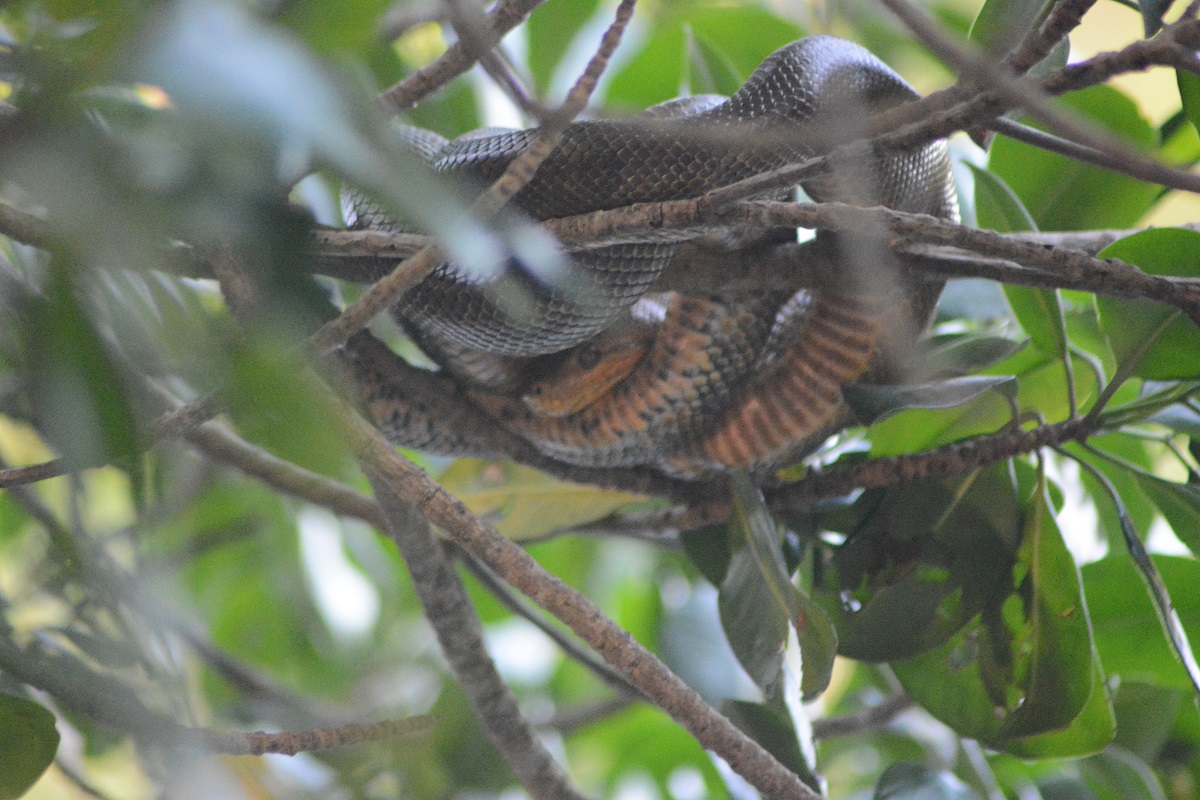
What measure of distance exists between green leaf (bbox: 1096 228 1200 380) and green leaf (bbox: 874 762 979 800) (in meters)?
0.42

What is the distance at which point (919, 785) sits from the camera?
87cm

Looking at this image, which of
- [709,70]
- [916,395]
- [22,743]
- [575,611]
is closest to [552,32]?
[709,70]

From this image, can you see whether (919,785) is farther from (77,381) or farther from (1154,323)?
(77,381)

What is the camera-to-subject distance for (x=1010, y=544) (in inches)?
34.5

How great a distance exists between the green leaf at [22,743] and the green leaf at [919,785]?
2.30ft

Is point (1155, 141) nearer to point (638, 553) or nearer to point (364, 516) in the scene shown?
point (364, 516)

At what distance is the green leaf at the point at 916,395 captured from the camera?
76 centimetres

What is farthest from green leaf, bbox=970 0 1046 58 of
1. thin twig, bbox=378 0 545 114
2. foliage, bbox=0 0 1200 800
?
thin twig, bbox=378 0 545 114

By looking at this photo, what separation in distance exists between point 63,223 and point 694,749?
134cm

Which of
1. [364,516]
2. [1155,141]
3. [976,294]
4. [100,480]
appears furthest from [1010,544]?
[100,480]

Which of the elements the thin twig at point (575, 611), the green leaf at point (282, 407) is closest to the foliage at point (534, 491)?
the green leaf at point (282, 407)

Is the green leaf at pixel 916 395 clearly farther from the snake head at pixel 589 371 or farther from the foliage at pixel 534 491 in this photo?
the snake head at pixel 589 371

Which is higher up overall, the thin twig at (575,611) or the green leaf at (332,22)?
the green leaf at (332,22)

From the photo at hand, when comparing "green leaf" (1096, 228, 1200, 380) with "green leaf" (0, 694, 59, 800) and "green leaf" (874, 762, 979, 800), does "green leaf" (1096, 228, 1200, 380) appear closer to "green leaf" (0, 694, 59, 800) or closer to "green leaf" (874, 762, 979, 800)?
"green leaf" (874, 762, 979, 800)
